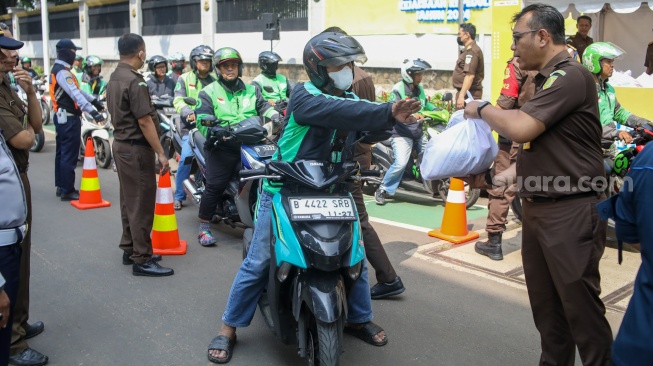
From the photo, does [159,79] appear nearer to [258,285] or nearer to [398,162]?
[398,162]

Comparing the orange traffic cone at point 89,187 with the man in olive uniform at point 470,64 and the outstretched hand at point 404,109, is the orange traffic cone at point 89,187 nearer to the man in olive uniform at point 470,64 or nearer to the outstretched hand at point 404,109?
the man in olive uniform at point 470,64

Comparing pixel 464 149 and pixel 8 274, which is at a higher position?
pixel 464 149

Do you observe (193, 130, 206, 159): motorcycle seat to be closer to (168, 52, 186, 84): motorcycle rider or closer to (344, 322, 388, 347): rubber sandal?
(344, 322, 388, 347): rubber sandal

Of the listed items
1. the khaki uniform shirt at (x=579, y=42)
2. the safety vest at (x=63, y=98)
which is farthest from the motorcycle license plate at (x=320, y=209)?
the khaki uniform shirt at (x=579, y=42)

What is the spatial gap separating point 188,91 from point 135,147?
3103 millimetres

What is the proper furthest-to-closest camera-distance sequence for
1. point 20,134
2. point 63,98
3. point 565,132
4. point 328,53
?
point 63,98, point 20,134, point 328,53, point 565,132

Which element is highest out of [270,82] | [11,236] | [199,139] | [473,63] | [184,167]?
[473,63]

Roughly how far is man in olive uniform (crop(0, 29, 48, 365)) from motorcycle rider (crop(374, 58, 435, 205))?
488cm

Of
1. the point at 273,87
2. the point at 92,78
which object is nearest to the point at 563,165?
the point at 273,87

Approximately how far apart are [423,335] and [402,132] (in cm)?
426

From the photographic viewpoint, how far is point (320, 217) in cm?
360

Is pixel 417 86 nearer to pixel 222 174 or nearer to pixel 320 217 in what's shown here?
pixel 222 174

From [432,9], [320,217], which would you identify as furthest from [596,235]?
[432,9]

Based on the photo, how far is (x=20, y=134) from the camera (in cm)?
392
